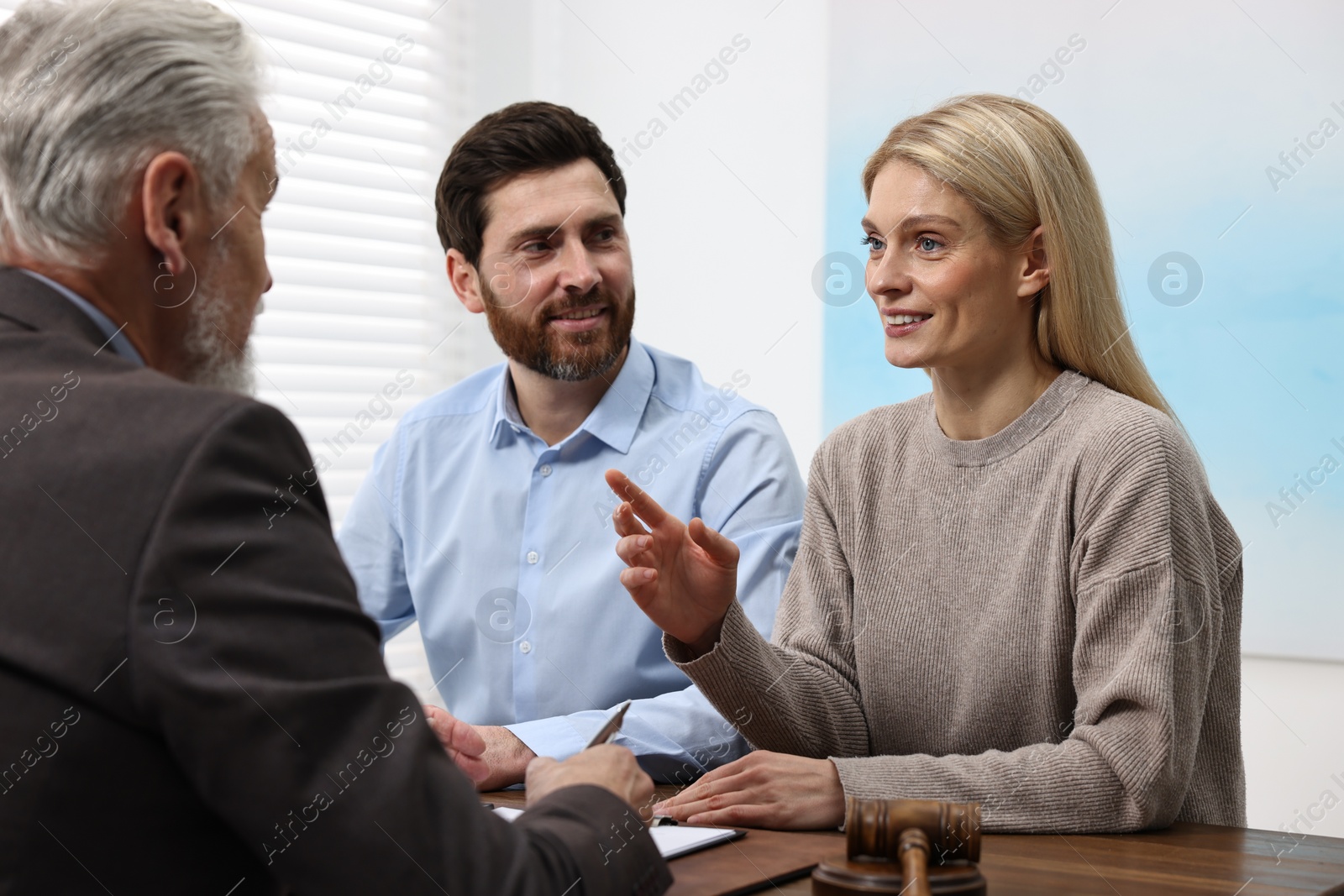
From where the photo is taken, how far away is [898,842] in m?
1.22

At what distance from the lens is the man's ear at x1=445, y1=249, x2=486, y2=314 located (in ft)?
9.03

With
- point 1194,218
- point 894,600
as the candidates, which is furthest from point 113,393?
point 1194,218

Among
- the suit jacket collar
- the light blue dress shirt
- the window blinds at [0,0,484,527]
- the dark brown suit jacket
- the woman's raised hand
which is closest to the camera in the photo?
the dark brown suit jacket

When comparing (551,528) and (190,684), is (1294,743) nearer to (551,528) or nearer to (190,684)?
(551,528)

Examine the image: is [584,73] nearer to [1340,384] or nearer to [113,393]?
[1340,384]

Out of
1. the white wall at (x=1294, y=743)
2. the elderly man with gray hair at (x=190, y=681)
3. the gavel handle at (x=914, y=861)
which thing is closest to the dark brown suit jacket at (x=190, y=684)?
the elderly man with gray hair at (x=190, y=681)

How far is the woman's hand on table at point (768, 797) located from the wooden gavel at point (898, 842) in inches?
9.9

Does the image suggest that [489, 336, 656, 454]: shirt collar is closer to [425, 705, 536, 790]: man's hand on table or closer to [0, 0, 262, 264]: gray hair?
[425, 705, 536, 790]: man's hand on table

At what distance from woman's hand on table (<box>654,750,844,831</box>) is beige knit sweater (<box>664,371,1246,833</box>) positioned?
1.5 inches

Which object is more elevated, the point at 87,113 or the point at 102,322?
the point at 87,113

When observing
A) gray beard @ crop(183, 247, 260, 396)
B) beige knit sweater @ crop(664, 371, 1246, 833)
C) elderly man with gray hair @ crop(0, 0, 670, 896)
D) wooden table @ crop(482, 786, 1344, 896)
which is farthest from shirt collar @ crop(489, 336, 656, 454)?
elderly man with gray hair @ crop(0, 0, 670, 896)

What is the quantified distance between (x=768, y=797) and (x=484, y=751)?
0.50m

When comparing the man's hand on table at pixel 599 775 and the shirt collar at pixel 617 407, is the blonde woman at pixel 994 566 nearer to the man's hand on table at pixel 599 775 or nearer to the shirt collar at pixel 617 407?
the man's hand on table at pixel 599 775

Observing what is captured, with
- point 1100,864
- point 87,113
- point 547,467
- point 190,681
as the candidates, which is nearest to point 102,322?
point 87,113
